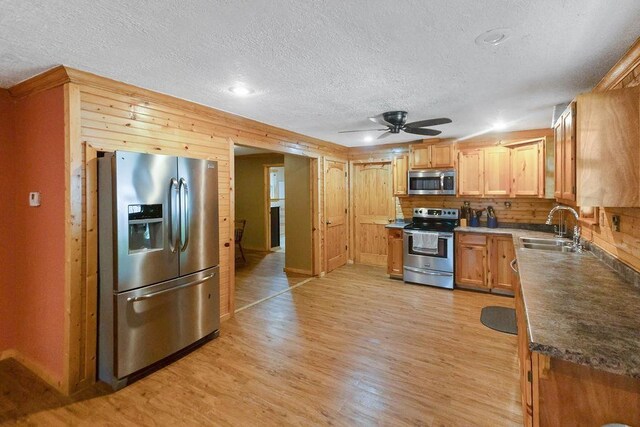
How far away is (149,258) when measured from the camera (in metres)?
2.50

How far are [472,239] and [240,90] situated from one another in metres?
3.66

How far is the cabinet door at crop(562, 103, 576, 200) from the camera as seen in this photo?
211 cm

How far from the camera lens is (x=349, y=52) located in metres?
2.00

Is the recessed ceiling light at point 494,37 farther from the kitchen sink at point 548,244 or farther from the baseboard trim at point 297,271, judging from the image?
the baseboard trim at point 297,271

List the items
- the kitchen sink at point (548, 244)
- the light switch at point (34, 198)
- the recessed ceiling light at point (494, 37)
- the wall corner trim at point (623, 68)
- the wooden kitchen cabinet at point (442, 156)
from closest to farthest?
the recessed ceiling light at point (494, 37)
the wall corner trim at point (623, 68)
the light switch at point (34, 198)
the kitchen sink at point (548, 244)
the wooden kitchen cabinet at point (442, 156)

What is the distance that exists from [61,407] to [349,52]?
3.02m

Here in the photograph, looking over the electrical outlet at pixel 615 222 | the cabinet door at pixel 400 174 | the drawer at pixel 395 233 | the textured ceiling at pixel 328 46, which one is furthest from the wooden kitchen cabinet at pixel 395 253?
the electrical outlet at pixel 615 222

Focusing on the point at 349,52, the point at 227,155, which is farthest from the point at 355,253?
the point at 349,52

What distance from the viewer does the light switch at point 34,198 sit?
8.30 feet

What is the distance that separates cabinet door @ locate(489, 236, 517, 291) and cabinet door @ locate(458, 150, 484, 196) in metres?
0.78

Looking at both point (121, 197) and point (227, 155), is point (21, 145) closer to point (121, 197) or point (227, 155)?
point (121, 197)

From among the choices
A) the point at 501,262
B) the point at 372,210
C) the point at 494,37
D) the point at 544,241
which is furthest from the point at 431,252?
the point at 494,37

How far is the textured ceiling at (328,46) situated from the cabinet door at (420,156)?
205 centimetres

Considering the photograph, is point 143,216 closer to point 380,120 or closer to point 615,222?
point 380,120
